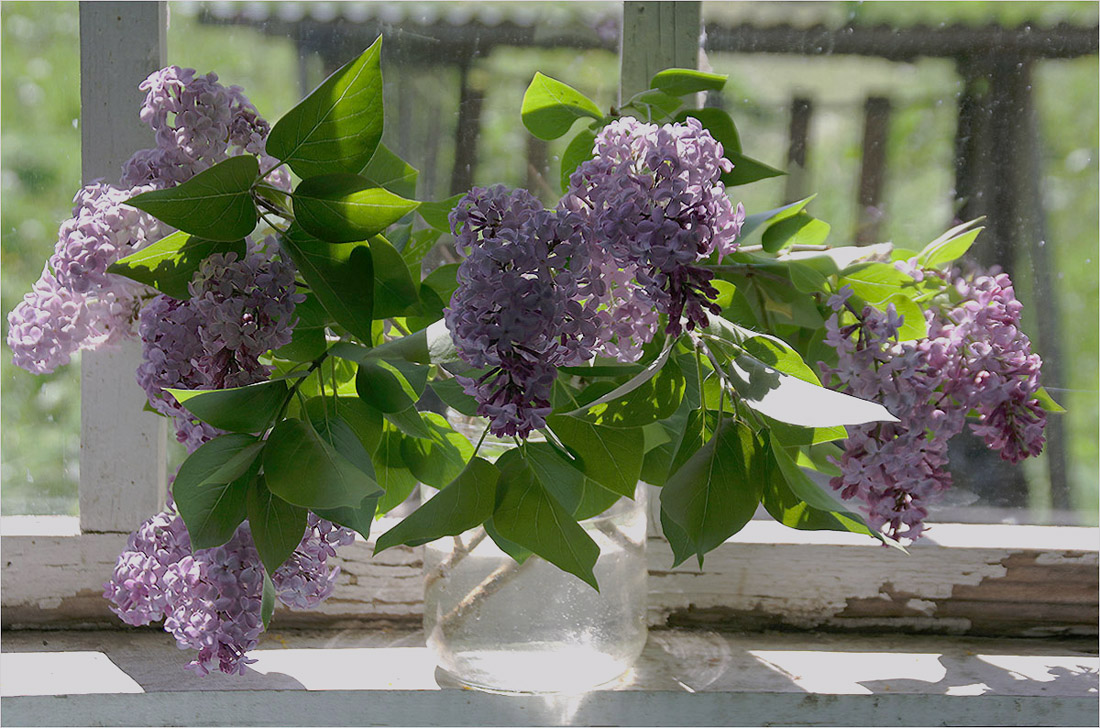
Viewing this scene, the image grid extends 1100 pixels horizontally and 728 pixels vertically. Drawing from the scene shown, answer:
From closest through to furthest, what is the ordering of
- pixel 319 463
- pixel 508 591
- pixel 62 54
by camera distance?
1. pixel 319 463
2. pixel 508 591
3. pixel 62 54

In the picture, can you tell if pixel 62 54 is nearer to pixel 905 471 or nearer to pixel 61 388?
pixel 61 388

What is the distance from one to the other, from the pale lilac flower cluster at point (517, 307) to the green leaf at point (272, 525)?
0.39 ft

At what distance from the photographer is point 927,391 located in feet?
1.75

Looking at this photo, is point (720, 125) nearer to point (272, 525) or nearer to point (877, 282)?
point (877, 282)

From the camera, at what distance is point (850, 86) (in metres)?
0.79

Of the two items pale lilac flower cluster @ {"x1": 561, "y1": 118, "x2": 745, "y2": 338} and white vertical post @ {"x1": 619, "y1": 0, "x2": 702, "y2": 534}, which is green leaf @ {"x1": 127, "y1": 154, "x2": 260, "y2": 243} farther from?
white vertical post @ {"x1": 619, "y1": 0, "x2": 702, "y2": 534}

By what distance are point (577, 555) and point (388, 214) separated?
7.8 inches

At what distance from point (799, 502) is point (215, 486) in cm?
29

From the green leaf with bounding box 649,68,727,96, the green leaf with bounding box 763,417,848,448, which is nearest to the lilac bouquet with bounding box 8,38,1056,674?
the green leaf with bounding box 763,417,848,448

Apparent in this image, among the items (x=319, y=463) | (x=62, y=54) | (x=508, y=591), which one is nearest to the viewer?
(x=319, y=463)

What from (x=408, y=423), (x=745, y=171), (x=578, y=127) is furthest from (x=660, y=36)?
(x=408, y=423)

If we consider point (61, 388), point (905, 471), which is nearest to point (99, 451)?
point (61, 388)

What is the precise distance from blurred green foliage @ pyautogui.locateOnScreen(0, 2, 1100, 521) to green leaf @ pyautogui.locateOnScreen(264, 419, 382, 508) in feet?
1.24

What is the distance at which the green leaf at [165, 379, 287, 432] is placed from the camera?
41 cm
